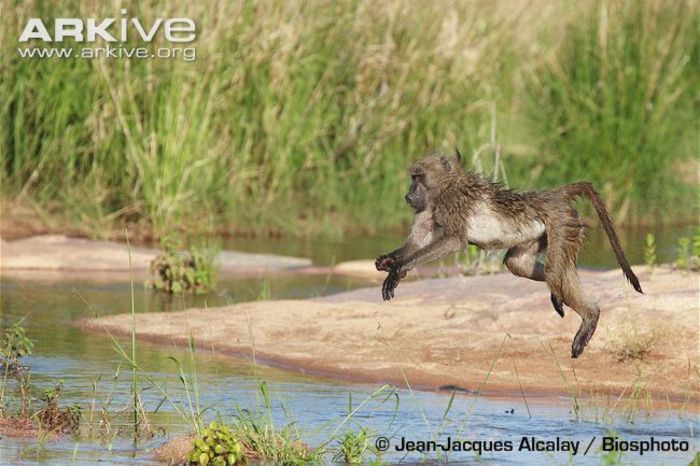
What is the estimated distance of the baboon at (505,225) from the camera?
8.69 meters

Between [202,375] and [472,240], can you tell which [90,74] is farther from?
[472,240]

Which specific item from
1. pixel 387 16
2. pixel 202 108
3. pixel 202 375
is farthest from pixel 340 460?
pixel 387 16

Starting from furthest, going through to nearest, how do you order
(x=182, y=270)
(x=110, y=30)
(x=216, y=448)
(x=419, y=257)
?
(x=110, y=30) < (x=182, y=270) < (x=419, y=257) < (x=216, y=448)

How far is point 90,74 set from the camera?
54.8 ft

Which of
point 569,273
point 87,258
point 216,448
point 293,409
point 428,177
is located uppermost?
point 428,177

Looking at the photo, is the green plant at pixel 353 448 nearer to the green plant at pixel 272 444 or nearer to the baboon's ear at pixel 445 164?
the green plant at pixel 272 444

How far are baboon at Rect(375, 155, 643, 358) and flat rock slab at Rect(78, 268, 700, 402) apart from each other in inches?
33.0

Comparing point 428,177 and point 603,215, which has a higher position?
point 428,177

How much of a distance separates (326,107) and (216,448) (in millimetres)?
11659

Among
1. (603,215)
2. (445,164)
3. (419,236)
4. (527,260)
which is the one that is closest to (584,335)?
(527,260)

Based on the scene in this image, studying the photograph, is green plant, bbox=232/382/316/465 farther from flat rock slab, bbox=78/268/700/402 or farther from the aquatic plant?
the aquatic plant

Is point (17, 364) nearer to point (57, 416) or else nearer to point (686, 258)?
point (57, 416)

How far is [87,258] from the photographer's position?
1516cm

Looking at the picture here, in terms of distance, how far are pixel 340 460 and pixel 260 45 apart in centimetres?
1058
